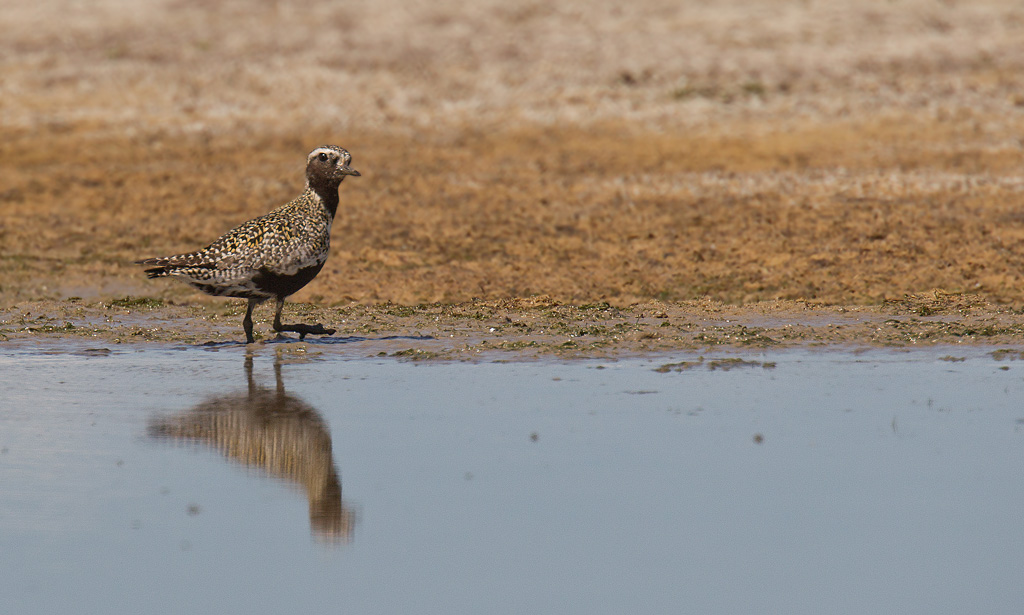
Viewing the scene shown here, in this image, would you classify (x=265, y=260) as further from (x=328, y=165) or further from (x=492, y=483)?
(x=492, y=483)

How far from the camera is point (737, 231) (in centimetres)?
1739

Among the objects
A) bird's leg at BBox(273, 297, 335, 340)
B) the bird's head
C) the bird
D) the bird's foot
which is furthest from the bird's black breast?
the bird's head

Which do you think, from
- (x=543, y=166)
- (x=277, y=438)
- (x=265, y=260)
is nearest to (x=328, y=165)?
(x=265, y=260)

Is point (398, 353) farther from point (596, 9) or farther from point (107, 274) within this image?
→ point (596, 9)

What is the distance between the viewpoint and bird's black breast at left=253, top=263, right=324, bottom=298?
39.1ft

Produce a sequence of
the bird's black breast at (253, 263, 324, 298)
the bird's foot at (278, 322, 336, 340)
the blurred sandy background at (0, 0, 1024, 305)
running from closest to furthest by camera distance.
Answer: the bird's black breast at (253, 263, 324, 298) < the bird's foot at (278, 322, 336, 340) < the blurred sandy background at (0, 0, 1024, 305)

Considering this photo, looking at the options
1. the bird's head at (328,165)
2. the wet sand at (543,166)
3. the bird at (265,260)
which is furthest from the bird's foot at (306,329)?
the bird's head at (328,165)

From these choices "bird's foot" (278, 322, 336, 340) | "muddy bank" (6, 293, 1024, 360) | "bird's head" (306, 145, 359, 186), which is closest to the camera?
"muddy bank" (6, 293, 1024, 360)

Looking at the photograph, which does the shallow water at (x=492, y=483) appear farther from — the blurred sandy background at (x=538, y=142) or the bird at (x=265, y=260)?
the blurred sandy background at (x=538, y=142)

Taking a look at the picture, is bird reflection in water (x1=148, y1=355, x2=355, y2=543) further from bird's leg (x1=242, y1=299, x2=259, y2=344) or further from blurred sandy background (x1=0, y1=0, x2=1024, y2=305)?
blurred sandy background (x1=0, y1=0, x2=1024, y2=305)

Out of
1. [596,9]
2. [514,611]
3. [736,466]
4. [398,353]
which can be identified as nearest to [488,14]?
[596,9]

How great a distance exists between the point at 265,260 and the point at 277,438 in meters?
3.82

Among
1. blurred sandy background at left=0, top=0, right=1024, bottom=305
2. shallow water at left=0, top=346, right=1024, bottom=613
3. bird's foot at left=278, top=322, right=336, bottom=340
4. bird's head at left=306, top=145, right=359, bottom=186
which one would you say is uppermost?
blurred sandy background at left=0, top=0, right=1024, bottom=305

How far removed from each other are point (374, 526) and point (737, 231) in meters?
11.6
